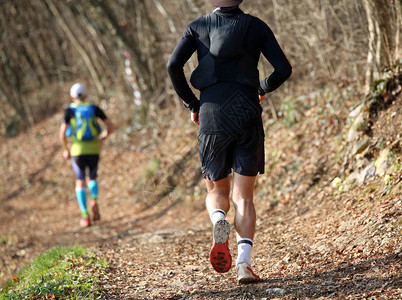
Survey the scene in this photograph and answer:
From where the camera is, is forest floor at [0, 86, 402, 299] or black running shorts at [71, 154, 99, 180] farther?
black running shorts at [71, 154, 99, 180]

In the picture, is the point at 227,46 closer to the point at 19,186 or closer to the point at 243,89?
the point at 243,89

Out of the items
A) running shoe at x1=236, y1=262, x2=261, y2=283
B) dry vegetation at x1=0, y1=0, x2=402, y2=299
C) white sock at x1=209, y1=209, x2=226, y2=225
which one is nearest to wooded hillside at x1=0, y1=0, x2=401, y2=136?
dry vegetation at x1=0, y1=0, x2=402, y2=299

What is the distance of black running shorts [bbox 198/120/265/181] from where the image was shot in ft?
11.4

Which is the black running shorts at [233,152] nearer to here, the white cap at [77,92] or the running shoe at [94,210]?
the white cap at [77,92]

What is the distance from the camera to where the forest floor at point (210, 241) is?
3369 millimetres

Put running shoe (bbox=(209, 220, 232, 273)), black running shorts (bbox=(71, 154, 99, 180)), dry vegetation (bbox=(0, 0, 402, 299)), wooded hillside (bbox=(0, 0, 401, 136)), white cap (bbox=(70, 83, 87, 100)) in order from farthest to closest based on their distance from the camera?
black running shorts (bbox=(71, 154, 99, 180)) < white cap (bbox=(70, 83, 87, 100)) < wooded hillside (bbox=(0, 0, 401, 136)) < dry vegetation (bbox=(0, 0, 402, 299)) < running shoe (bbox=(209, 220, 232, 273))

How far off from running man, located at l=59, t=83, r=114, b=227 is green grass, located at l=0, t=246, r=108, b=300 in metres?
2.88

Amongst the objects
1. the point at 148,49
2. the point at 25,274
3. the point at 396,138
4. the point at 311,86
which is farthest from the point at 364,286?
the point at 148,49

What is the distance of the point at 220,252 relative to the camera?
331 cm

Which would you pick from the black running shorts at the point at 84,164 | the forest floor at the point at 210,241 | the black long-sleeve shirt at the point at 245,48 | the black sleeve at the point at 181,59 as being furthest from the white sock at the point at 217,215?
the black running shorts at the point at 84,164

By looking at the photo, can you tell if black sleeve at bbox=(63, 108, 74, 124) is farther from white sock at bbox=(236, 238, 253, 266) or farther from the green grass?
white sock at bbox=(236, 238, 253, 266)

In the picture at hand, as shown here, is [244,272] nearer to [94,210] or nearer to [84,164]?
[84,164]

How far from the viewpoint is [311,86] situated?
8625 mm

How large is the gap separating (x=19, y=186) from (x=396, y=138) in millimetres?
11681
